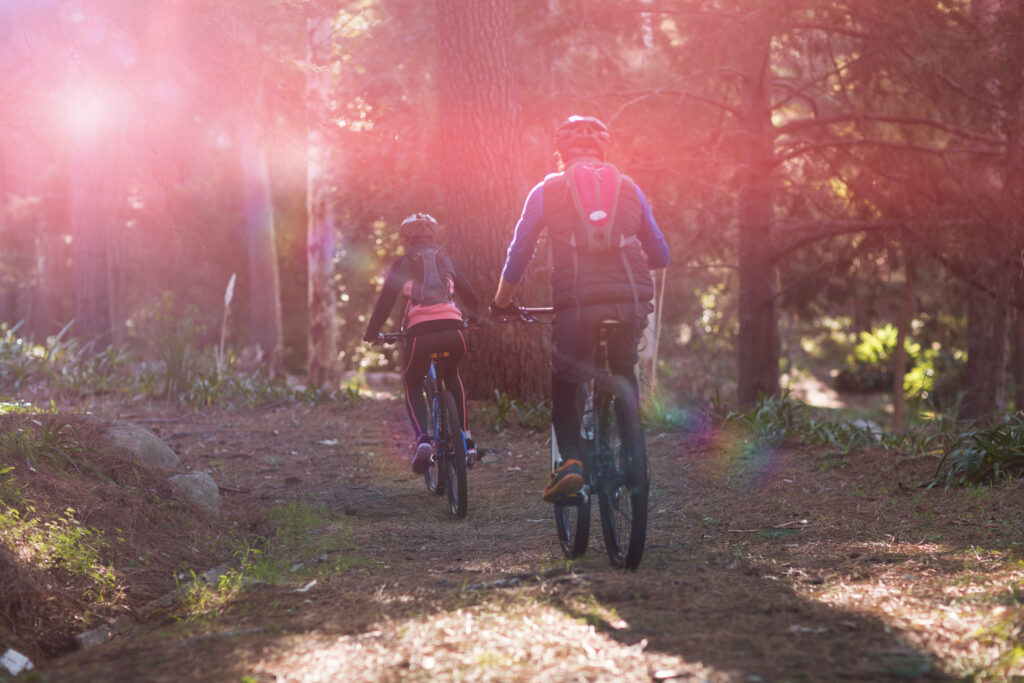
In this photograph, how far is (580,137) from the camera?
4812mm

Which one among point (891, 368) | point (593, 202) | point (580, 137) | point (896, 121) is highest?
point (896, 121)

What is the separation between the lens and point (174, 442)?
929 cm

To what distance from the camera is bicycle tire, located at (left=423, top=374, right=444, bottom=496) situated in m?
6.80

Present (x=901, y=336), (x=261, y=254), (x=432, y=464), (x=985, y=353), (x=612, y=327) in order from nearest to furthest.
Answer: (x=612, y=327) → (x=432, y=464) → (x=901, y=336) → (x=985, y=353) → (x=261, y=254)

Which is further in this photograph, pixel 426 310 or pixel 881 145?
pixel 881 145

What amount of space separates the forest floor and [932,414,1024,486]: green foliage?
202mm

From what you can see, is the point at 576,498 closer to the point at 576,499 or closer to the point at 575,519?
the point at 576,499

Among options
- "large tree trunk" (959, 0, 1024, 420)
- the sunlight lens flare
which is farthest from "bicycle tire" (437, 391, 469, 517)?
the sunlight lens flare

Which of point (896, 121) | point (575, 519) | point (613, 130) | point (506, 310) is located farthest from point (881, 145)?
point (575, 519)

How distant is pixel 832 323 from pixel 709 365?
11162mm

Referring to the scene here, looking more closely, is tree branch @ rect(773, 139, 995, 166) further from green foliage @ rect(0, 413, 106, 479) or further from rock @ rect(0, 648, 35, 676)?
rock @ rect(0, 648, 35, 676)

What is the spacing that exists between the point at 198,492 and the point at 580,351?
2978mm

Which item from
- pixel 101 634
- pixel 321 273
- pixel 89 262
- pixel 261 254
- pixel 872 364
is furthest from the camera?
pixel 872 364

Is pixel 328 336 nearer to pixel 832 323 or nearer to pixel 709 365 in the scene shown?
pixel 709 365
